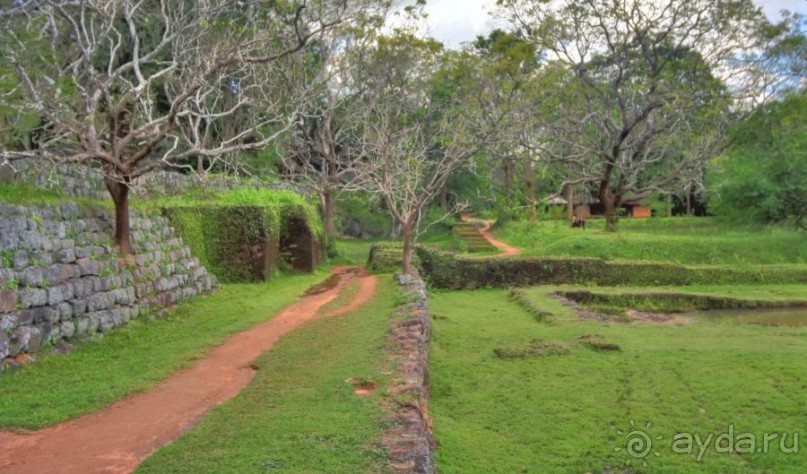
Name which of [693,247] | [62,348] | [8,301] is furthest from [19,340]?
[693,247]

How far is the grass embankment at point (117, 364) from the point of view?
224 inches

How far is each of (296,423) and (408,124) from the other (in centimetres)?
2200

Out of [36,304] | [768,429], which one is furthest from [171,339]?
[768,429]

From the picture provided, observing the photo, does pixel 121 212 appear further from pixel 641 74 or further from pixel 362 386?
pixel 641 74

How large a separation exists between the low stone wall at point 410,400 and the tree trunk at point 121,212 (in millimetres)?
4285

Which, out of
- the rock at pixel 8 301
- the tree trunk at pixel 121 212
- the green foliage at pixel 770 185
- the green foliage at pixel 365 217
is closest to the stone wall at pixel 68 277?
the rock at pixel 8 301

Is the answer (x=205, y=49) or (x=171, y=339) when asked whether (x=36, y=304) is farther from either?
(x=205, y=49)

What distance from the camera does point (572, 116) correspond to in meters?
24.3

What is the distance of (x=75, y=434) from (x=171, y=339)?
3.90m

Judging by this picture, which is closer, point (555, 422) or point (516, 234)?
point (555, 422)

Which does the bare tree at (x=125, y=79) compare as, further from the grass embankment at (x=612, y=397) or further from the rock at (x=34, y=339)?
the grass embankment at (x=612, y=397)

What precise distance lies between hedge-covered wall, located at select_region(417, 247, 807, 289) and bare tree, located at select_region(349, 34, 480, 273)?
1.38m

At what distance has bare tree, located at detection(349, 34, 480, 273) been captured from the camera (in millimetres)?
17172

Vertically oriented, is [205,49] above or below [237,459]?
above
